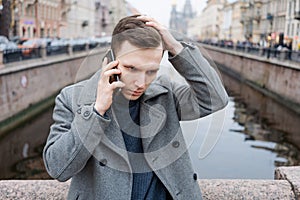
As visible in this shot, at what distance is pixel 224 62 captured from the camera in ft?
144

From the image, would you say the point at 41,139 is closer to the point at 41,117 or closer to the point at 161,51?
the point at 41,117

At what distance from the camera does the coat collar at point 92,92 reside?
144cm

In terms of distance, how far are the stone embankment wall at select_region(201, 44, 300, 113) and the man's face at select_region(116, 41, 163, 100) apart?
41.2ft

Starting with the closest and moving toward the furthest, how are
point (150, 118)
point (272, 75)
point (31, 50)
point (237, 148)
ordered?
point (150, 118) → point (237, 148) → point (31, 50) → point (272, 75)

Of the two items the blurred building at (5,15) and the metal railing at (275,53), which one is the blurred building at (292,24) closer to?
the metal railing at (275,53)

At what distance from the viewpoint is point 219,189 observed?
207 cm

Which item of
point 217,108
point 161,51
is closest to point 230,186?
point 217,108

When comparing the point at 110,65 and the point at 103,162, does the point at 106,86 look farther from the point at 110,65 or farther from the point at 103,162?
the point at 103,162

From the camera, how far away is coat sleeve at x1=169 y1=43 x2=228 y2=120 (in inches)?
59.2

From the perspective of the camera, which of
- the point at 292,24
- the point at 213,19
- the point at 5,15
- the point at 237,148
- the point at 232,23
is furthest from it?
the point at 213,19

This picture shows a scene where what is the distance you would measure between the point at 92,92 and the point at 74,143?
0.61ft

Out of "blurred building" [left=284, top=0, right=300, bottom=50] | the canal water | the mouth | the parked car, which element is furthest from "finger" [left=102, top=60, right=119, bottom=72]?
"blurred building" [left=284, top=0, right=300, bottom=50]

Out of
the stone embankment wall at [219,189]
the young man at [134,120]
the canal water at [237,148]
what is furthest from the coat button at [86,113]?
the canal water at [237,148]

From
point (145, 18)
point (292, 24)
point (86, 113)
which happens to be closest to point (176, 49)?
point (145, 18)
